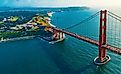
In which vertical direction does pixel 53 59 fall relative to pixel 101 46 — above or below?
below


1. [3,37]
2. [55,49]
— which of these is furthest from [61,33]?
[3,37]

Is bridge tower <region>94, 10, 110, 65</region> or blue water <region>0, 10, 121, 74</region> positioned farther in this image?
bridge tower <region>94, 10, 110, 65</region>

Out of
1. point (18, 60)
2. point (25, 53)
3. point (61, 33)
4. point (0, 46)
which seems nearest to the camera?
point (18, 60)

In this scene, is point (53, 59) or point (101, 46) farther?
Result: point (53, 59)

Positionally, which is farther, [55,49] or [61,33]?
[61,33]

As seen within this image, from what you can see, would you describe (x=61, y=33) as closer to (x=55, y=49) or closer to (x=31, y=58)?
(x=55, y=49)

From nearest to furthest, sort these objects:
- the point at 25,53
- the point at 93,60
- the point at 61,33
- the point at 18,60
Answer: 1. the point at 93,60
2. the point at 18,60
3. the point at 25,53
4. the point at 61,33

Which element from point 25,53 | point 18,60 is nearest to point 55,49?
point 25,53
